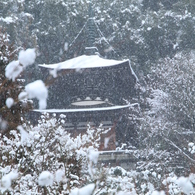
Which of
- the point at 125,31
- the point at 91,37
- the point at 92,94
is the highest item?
the point at 91,37

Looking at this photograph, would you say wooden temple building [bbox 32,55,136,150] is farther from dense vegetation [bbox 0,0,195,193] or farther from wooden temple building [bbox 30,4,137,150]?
dense vegetation [bbox 0,0,195,193]

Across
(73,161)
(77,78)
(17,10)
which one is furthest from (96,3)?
(73,161)

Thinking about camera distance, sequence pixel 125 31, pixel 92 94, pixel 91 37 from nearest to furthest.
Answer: pixel 92 94 < pixel 91 37 < pixel 125 31

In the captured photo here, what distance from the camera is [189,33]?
22422 mm

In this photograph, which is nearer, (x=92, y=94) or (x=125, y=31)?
(x=92, y=94)

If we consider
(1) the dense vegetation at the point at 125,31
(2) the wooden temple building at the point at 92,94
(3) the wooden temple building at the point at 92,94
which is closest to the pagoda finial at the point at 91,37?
(2) the wooden temple building at the point at 92,94

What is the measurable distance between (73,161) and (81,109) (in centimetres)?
924

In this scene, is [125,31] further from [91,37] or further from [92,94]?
[92,94]

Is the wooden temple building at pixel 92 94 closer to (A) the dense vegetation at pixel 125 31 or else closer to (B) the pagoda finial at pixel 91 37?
(B) the pagoda finial at pixel 91 37

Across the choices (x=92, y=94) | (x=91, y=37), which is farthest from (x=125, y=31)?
(x=92, y=94)

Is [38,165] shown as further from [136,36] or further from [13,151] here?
[136,36]

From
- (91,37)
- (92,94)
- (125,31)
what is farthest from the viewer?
(125,31)

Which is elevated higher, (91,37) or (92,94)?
(91,37)

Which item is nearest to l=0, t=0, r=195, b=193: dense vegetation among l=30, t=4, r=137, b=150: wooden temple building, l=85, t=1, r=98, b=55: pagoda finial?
l=85, t=1, r=98, b=55: pagoda finial
